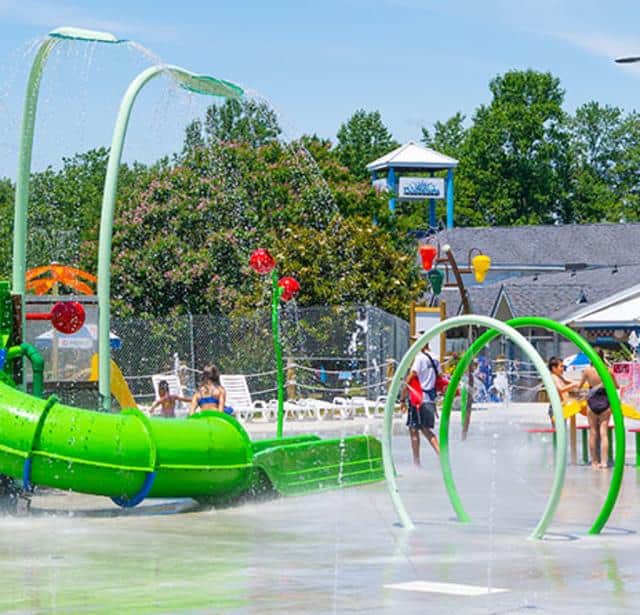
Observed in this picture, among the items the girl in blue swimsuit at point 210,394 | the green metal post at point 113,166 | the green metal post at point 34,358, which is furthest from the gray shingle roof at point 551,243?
the green metal post at point 34,358

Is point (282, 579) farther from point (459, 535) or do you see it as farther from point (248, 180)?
point (248, 180)

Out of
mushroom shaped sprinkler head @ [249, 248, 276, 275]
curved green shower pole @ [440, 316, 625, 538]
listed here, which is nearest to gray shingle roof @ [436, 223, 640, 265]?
mushroom shaped sprinkler head @ [249, 248, 276, 275]

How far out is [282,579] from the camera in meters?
9.79

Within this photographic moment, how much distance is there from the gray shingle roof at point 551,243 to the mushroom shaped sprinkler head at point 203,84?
2509 inches

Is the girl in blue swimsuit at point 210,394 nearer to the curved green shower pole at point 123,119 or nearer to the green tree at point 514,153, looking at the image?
the curved green shower pole at point 123,119

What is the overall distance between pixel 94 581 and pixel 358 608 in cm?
194

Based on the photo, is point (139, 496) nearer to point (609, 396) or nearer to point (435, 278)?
point (609, 396)

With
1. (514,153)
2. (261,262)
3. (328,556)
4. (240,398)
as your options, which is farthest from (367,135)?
(328,556)

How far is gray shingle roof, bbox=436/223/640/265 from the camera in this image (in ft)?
283

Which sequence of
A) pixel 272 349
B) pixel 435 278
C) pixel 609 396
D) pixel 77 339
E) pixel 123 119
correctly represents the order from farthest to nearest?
pixel 272 349 → pixel 435 278 → pixel 123 119 → pixel 77 339 → pixel 609 396

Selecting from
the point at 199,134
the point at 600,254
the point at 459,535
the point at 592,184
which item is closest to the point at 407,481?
the point at 459,535

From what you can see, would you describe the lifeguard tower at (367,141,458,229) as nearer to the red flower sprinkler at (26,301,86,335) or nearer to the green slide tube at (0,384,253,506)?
the red flower sprinkler at (26,301,86,335)

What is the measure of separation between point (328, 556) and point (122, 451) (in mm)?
3074

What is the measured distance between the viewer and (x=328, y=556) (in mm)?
11000
